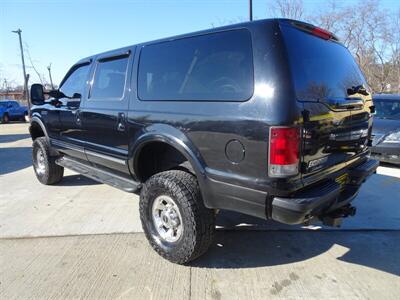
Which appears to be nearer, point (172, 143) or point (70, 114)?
point (172, 143)

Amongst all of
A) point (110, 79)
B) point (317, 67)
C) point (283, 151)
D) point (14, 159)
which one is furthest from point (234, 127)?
point (14, 159)

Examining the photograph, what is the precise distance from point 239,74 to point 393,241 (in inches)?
98.9

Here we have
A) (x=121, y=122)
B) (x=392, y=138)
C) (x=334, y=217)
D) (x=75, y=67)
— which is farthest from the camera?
(x=392, y=138)

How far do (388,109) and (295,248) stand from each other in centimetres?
531

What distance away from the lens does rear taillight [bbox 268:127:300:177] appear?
2.25m

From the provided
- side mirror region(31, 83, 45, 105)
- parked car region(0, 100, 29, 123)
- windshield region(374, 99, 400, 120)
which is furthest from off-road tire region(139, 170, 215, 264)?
parked car region(0, 100, 29, 123)

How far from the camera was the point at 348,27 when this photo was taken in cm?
2733

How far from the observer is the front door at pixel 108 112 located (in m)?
3.57

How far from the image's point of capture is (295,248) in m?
3.35

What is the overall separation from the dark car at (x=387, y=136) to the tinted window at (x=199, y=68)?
205 inches

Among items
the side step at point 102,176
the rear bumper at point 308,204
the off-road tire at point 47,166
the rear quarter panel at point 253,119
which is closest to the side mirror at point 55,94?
the off-road tire at point 47,166

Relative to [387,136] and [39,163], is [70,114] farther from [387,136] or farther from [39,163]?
[387,136]

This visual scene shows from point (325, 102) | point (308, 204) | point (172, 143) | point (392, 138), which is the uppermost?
point (325, 102)

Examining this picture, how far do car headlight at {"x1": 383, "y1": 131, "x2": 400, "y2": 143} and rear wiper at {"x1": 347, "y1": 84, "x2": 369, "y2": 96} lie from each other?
3.80 m
